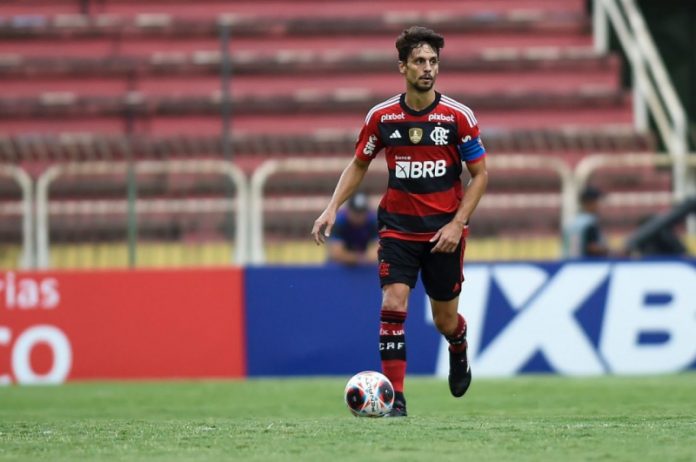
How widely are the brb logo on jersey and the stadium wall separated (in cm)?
566

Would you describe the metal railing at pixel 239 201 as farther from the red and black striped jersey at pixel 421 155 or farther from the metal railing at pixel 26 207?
the red and black striped jersey at pixel 421 155

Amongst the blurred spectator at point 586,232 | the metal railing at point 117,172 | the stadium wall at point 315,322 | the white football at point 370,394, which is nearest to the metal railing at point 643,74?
the blurred spectator at point 586,232

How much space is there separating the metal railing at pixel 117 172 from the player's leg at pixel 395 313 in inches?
250

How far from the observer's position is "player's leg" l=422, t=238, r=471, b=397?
8914 millimetres

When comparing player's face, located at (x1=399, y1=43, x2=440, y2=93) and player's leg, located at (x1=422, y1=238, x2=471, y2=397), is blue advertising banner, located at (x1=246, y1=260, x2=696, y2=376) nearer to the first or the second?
player's leg, located at (x1=422, y1=238, x2=471, y2=397)

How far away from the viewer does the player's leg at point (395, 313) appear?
8664mm

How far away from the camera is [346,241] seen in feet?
47.9

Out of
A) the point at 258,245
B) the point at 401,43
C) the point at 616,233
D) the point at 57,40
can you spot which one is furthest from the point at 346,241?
the point at 57,40

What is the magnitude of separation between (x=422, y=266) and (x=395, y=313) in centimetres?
45

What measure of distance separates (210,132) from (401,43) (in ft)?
37.2

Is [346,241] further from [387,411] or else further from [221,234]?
[387,411]

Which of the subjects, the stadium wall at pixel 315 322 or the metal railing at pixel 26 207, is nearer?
the stadium wall at pixel 315 322

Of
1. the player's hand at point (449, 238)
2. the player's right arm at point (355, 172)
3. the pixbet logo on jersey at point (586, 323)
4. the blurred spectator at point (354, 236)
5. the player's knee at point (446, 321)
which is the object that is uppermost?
the player's right arm at point (355, 172)

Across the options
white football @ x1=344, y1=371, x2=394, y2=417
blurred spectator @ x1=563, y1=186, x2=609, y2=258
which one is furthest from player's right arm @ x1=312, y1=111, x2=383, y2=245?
blurred spectator @ x1=563, y1=186, x2=609, y2=258
